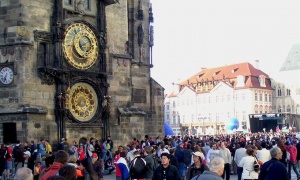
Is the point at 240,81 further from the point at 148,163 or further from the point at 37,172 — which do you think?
the point at 37,172

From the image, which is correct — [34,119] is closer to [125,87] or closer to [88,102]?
[88,102]

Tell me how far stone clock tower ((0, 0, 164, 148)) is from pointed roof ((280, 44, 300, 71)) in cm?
6688

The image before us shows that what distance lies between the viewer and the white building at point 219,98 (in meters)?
85.4

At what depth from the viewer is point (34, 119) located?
22.5 metres

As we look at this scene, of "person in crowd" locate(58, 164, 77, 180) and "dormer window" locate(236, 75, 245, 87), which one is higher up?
"dormer window" locate(236, 75, 245, 87)

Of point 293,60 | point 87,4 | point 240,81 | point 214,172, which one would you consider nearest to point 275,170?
point 214,172

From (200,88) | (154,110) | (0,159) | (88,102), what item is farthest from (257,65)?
(0,159)

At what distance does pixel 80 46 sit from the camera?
25141mm

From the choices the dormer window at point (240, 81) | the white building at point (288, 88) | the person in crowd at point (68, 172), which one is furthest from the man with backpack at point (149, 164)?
the white building at point (288, 88)

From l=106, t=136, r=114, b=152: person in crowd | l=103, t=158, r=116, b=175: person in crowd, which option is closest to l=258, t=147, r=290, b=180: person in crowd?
l=103, t=158, r=116, b=175: person in crowd

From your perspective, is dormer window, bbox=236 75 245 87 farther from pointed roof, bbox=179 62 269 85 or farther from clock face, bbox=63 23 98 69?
clock face, bbox=63 23 98 69

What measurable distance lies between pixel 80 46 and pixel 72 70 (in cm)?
132

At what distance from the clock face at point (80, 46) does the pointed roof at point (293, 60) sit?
71959mm

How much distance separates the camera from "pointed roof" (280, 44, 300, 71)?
9248 cm
